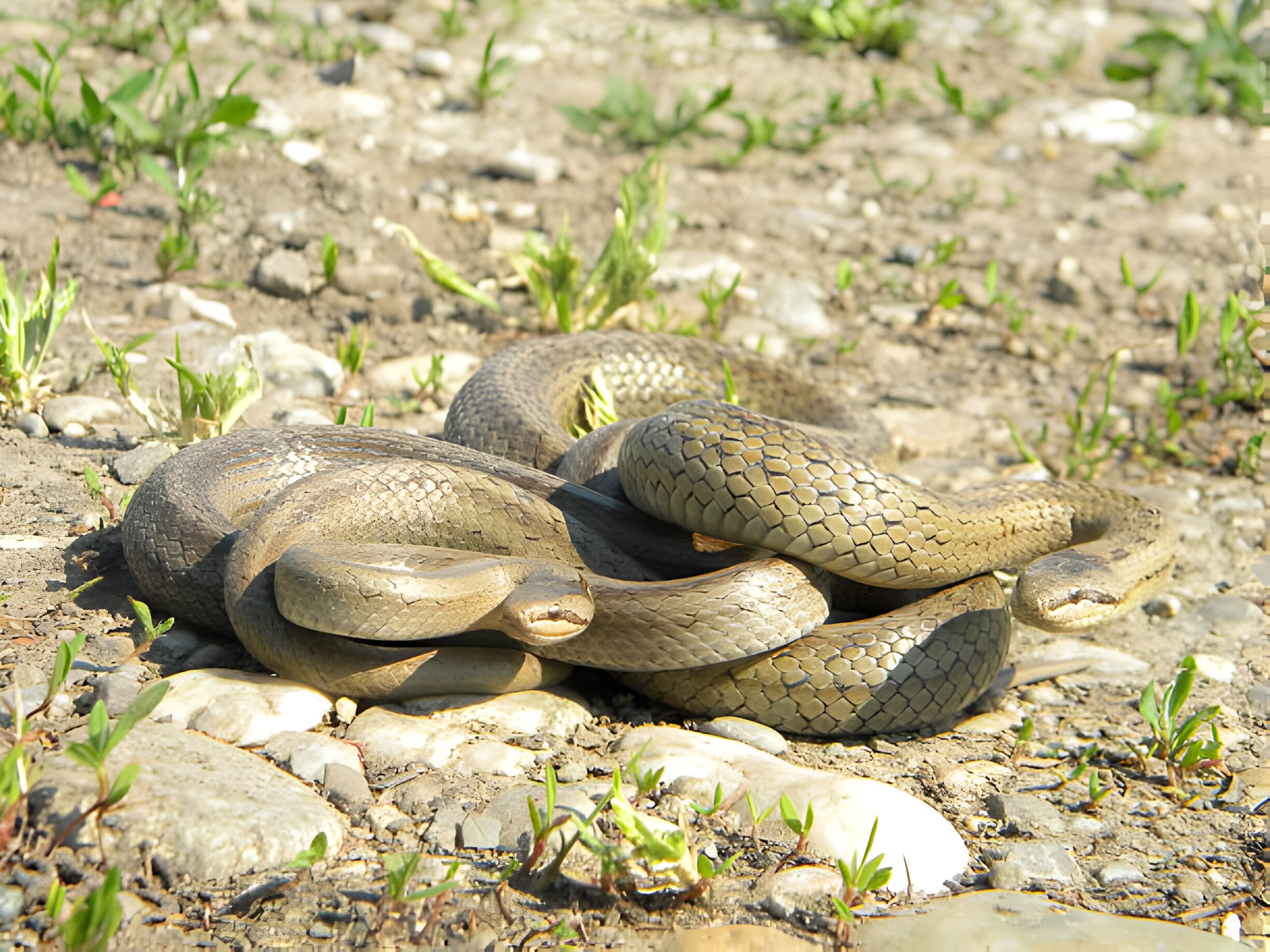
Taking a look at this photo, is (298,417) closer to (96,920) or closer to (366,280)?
(366,280)

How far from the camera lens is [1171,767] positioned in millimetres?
4016

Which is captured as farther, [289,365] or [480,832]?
[289,365]

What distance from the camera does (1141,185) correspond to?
30.3 ft

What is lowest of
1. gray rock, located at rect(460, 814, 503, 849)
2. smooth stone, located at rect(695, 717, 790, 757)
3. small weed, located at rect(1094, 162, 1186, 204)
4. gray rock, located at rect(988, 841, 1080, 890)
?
smooth stone, located at rect(695, 717, 790, 757)

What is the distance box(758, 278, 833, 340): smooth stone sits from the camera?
24.6ft

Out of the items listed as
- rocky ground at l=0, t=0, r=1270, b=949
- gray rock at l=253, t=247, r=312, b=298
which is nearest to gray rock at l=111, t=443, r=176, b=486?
rocky ground at l=0, t=0, r=1270, b=949

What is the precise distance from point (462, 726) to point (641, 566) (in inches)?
39.1

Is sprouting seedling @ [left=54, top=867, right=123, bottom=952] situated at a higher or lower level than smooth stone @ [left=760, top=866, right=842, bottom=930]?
higher

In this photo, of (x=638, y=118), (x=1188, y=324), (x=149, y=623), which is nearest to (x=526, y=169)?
(x=638, y=118)

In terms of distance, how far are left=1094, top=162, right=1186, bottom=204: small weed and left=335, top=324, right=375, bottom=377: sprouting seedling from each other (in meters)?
6.11

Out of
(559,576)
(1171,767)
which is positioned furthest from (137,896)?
(1171,767)

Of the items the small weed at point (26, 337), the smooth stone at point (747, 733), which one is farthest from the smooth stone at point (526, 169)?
the smooth stone at point (747, 733)

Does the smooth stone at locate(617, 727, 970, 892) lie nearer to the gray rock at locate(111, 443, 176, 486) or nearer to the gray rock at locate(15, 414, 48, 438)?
the gray rock at locate(111, 443, 176, 486)

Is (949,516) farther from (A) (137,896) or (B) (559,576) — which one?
(A) (137,896)
